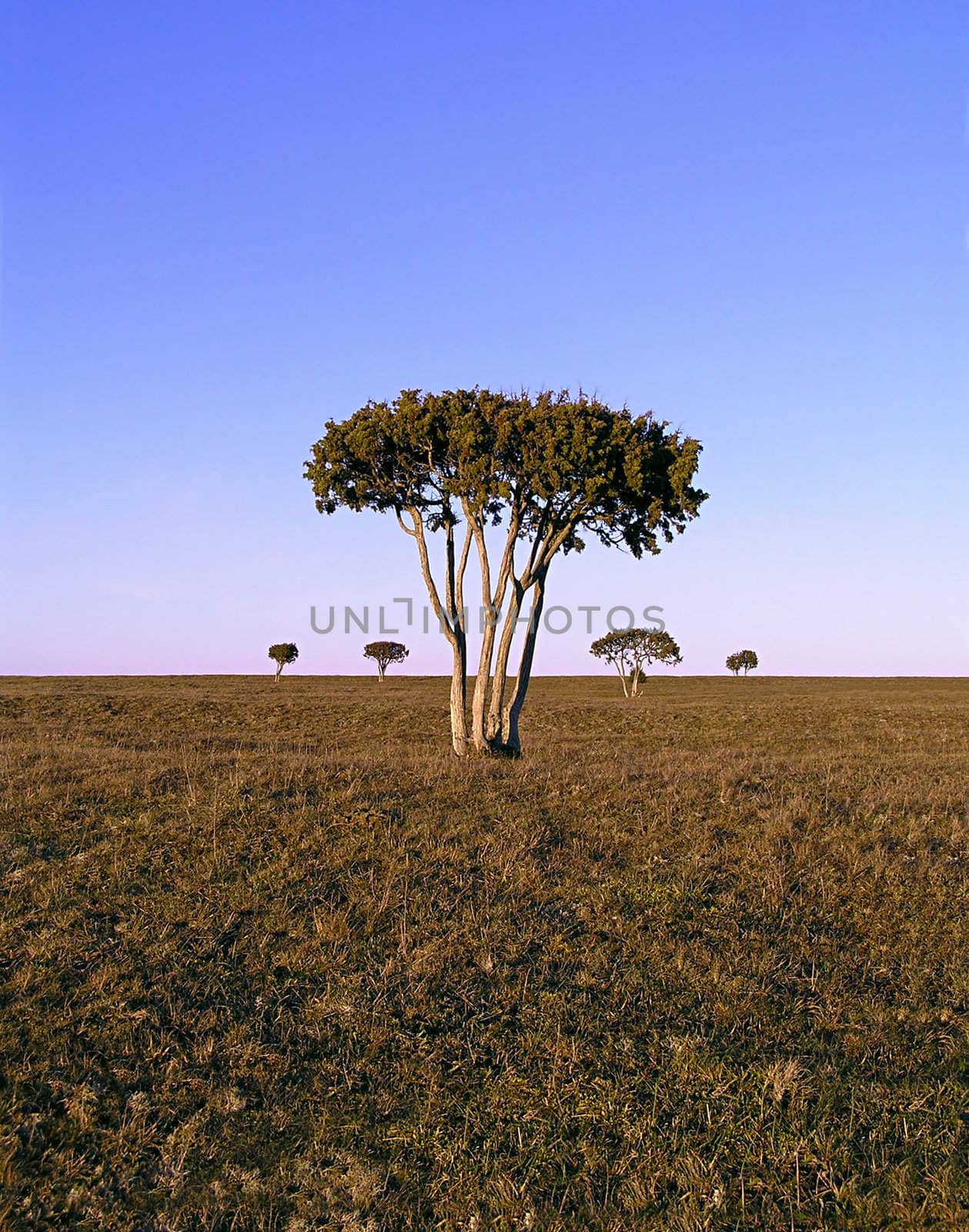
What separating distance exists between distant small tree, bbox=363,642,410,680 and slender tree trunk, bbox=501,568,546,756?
229 feet

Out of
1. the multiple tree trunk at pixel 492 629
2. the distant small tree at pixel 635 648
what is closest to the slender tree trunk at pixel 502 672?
the multiple tree trunk at pixel 492 629

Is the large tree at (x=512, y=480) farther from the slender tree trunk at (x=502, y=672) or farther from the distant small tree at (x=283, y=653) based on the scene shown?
the distant small tree at (x=283, y=653)

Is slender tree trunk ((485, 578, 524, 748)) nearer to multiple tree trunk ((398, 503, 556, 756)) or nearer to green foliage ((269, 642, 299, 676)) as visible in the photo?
multiple tree trunk ((398, 503, 556, 756))

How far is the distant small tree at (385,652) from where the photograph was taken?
93.2 meters

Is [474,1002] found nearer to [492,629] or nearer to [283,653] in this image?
[492,629]

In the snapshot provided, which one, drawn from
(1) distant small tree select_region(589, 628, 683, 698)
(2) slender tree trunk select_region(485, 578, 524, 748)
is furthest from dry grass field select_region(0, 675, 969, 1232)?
(1) distant small tree select_region(589, 628, 683, 698)

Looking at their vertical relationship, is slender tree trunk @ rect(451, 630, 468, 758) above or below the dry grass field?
above

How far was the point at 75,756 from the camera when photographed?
17469 millimetres

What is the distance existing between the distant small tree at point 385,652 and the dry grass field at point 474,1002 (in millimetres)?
76789

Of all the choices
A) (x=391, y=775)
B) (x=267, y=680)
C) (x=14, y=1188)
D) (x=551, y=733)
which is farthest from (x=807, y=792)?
(x=267, y=680)

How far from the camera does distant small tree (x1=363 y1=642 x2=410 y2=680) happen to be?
9325cm

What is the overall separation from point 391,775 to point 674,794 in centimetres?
508

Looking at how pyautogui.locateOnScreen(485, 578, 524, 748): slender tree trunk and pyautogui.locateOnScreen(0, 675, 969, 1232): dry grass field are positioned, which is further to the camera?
pyautogui.locateOnScreen(485, 578, 524, 748): slender tree trunk

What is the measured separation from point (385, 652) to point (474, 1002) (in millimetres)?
85395
